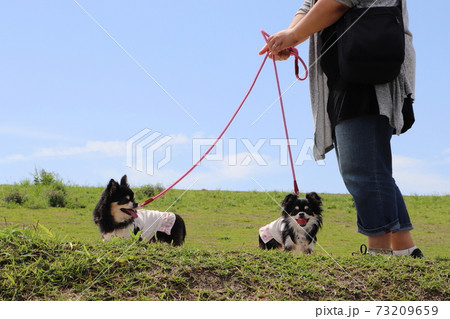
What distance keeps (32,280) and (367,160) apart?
2.20 m

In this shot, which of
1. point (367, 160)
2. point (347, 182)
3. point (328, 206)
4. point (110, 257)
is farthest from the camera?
point (328, 206)

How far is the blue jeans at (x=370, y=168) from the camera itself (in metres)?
2.81

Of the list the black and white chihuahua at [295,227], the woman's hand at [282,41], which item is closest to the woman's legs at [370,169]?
the woman's hand at [282,41]

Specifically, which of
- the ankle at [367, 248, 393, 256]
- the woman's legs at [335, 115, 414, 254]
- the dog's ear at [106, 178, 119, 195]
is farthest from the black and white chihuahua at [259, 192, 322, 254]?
the dog's ear at [106, 178, 119, 195]

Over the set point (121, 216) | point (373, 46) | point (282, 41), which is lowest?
point (121, 216)

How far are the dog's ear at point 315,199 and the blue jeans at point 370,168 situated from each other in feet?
5.35

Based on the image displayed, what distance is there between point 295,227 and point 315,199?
409 millimetres

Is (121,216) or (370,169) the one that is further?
(121,216)

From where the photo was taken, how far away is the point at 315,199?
4734 mm

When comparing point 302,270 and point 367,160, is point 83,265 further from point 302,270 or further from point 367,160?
point 367,160

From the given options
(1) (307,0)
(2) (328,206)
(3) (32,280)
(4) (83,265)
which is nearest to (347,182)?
(1) (307,0)

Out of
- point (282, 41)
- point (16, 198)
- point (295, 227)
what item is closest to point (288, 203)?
point (295, 227)

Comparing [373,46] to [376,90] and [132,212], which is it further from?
[132,212]
